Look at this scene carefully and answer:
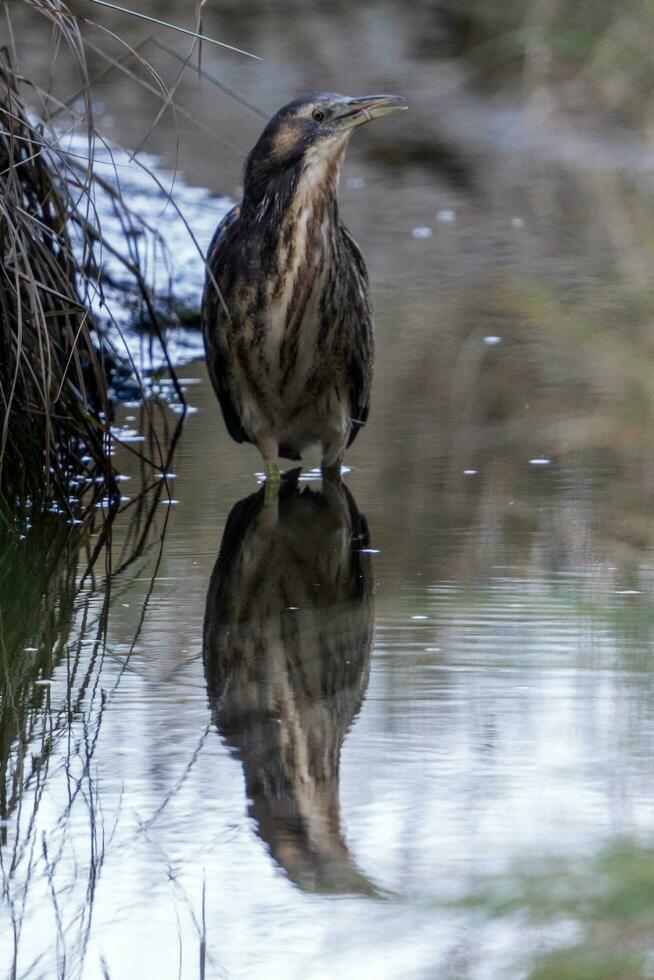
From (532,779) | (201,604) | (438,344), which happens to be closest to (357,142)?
(438,344)

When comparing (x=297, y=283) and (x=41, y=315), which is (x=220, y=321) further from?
(x=41, y=315)

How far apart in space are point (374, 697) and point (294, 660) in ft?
0.83

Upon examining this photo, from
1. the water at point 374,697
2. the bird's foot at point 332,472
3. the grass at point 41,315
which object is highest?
the grass at point 41,315

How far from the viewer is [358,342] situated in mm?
4465

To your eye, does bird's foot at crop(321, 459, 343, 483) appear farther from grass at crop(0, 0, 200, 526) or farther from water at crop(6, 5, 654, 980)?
grass at crop(0, 0, 200, 526)

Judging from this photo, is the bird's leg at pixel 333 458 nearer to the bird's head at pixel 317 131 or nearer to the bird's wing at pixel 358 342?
the bird's wing at pixel 358 342

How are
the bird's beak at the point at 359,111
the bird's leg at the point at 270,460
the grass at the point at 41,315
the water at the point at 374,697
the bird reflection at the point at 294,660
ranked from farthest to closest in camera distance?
the bird's leg at the point at 270,460 → the bird's beak at the point at 359,111 → the grass at the point at 41,315 → the bird reflection at the point at 294,660 → the water at the point at 374,697

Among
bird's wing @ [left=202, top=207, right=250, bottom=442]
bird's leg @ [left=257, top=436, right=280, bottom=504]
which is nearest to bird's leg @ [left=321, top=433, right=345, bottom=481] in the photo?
bird's leg @ [left=257, top=436, right=280, bottom=504]

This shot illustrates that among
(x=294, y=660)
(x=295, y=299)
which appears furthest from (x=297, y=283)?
(x=294, y=660)

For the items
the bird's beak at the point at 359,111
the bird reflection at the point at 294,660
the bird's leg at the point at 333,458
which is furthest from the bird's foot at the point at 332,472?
the bird's beak at the point at 359,111

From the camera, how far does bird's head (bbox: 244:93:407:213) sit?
4.28 m

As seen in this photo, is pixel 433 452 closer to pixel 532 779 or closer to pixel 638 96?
pixel 532 779

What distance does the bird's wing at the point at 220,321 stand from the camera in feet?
14.5

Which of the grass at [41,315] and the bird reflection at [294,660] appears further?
the grass at [41,315]
